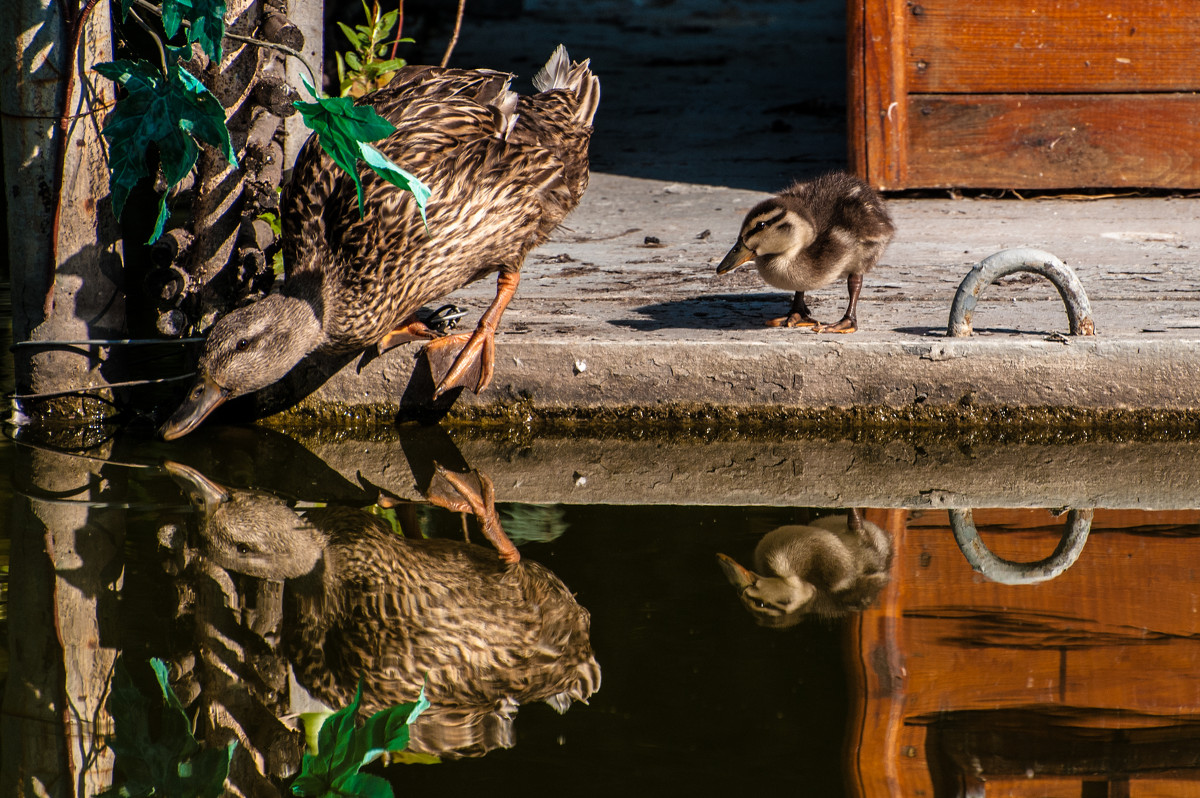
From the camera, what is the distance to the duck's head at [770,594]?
2.87 m

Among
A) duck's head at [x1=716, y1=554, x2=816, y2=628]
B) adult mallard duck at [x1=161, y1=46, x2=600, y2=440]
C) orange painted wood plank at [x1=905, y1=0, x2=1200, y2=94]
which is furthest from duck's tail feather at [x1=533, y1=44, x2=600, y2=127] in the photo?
orange painted wood plank at [x1=905, y1=0, x2=1200, y2=94]

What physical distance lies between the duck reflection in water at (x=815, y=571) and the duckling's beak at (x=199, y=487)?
4.69ft

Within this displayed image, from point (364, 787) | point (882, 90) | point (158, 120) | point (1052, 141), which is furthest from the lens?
point (1052, 141)

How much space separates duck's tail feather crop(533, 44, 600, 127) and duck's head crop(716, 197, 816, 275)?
30.8 inches

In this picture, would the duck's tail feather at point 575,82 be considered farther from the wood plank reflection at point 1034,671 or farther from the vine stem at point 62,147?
the wood plank reflection at point 1034,671

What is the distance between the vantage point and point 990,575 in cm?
307

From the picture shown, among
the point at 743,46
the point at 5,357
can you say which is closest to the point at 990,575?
the point at 5,357

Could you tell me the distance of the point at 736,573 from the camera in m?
3.10

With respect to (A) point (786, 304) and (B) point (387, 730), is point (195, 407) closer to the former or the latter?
(B) point (387, 730)

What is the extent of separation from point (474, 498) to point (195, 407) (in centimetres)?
89

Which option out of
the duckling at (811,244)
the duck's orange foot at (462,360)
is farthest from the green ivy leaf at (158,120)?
the duckling at (811,244)

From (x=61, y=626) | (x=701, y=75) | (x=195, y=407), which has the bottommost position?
(x=61, y=626)

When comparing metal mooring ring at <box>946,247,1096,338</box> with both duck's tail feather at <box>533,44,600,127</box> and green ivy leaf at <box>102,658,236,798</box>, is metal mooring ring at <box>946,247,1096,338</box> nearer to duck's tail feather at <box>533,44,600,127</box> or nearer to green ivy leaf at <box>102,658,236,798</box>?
duck's tail feather at <box>533,44,600,127</box>

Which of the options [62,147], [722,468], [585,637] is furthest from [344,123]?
[722,468]
